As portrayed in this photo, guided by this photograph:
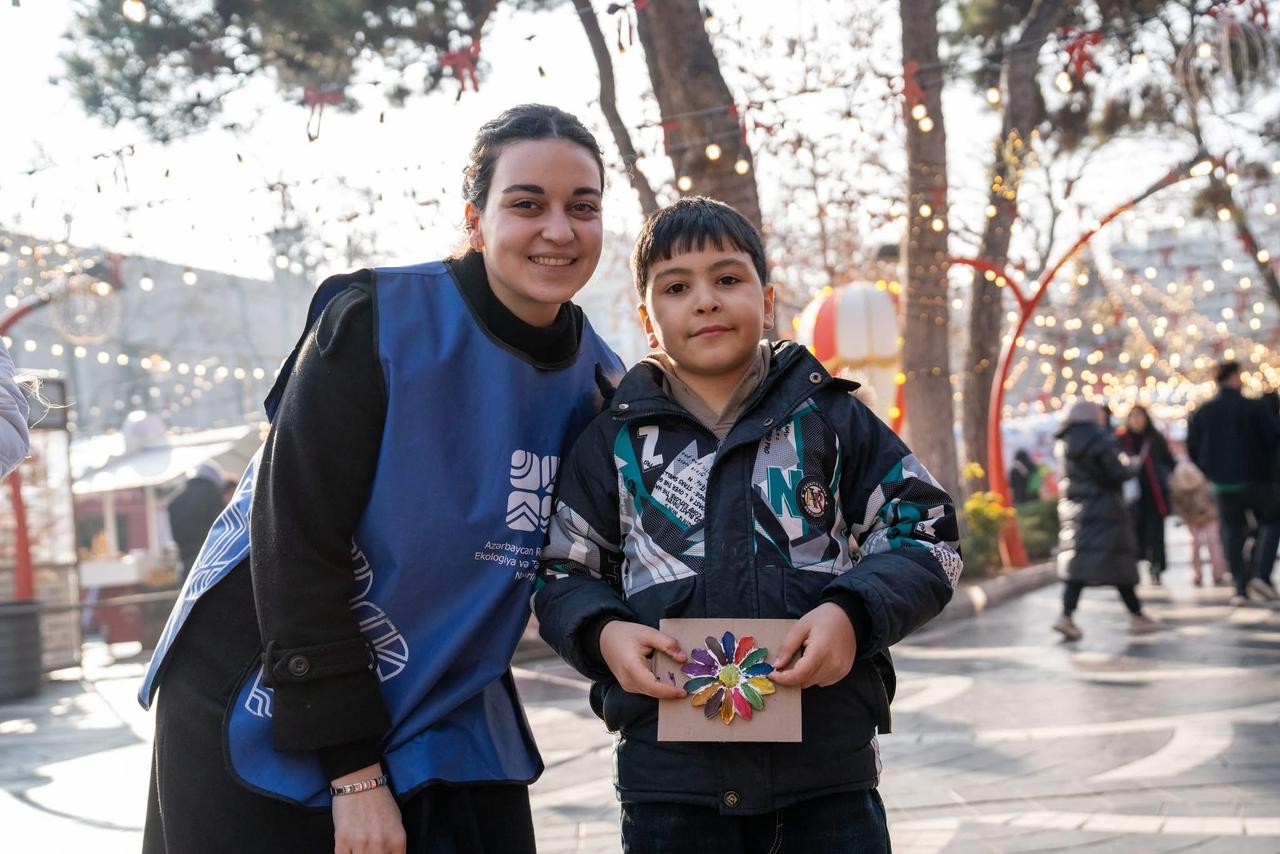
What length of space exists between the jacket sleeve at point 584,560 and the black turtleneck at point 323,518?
0.89 feet

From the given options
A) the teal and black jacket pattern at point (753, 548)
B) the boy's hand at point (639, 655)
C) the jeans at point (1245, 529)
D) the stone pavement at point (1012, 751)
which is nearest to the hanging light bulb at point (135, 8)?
the stone pavement at point (1012, 751)

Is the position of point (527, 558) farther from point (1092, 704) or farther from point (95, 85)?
point (95, 85)

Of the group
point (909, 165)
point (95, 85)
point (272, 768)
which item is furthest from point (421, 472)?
point (909, 165)

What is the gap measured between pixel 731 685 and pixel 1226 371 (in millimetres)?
10791

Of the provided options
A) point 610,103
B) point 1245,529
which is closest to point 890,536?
point 1245,529

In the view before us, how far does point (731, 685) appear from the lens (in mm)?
2176

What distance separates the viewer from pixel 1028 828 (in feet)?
16.0

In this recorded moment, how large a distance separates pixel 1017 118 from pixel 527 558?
624 inches

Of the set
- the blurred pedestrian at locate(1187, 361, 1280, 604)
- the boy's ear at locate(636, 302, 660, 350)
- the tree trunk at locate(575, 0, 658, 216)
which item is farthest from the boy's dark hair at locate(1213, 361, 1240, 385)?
the boy's ear at locate(636, 302, 660, 350)

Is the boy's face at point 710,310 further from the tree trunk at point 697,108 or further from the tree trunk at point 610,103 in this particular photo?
the tree trunk at point 610,103

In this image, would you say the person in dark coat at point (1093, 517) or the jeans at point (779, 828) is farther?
the person in dark coat at point (1093, 517)

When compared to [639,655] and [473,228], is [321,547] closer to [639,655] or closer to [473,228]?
[639,655]

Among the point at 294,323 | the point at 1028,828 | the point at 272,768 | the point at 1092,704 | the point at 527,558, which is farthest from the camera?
the point at 294,323

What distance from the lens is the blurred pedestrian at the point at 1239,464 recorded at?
37.8ft
